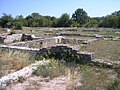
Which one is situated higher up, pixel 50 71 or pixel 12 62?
pixel 12 62

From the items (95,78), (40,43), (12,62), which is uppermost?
(12,62)

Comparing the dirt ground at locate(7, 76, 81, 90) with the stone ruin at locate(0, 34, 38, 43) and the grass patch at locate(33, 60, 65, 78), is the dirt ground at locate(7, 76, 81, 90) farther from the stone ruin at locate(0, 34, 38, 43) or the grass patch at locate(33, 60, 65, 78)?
the stone ruin at locate(0, 34, 38, 43)

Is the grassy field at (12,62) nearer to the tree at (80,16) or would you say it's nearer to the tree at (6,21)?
the tree at (6,21)

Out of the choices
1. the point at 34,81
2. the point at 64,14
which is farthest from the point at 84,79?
the point at 64,14

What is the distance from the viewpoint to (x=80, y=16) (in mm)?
70375

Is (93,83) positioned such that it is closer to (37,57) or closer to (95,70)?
(95,70)

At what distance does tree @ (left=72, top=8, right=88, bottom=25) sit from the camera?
228 ft

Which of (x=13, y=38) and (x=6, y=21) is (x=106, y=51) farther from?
(x=6, y=21)

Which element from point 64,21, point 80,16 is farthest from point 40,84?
point 80,16

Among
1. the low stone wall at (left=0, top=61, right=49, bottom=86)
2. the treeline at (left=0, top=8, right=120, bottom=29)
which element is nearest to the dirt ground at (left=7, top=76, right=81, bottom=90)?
the low stone wall at (left=0, top=61, right=49, bottom=86)

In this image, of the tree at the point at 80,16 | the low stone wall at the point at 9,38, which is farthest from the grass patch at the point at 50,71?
the tree at the point at 80,16

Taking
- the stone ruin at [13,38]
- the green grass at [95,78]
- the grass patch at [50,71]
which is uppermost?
the stone ruin at [13,38]

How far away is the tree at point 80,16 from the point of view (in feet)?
228

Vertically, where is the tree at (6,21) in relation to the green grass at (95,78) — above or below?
above
